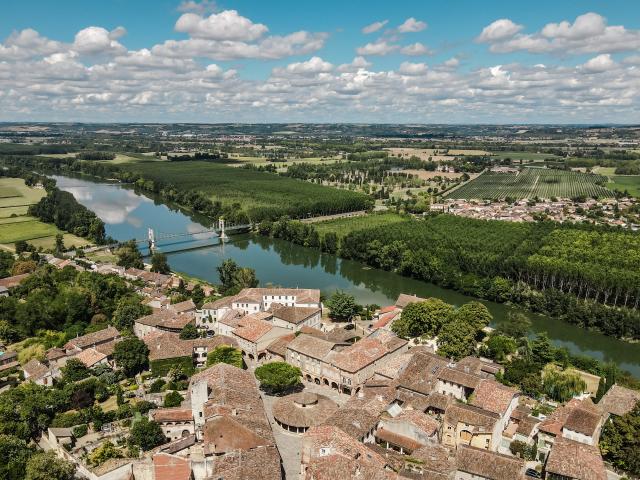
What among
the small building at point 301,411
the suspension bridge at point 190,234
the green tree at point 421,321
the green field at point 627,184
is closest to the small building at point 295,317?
the green tree at point 421,321

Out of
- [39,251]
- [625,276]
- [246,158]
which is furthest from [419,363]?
[246,158]

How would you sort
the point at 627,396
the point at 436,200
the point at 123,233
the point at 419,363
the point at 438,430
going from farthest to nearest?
1. the point at 436,200
2. the point at 123,233
3. the point at 419,363
4. the point at 627,396
5. the point at 438,430

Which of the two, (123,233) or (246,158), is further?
(246,158)

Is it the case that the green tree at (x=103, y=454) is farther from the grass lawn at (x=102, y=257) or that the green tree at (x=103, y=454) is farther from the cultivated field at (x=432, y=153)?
the cultivated field at (x=432, y=153)

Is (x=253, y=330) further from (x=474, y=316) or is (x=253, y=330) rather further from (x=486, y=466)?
(x=486, y=466)

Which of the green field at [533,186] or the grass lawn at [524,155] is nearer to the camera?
the green field at [533,186]

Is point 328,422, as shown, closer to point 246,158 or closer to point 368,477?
point 368,477
